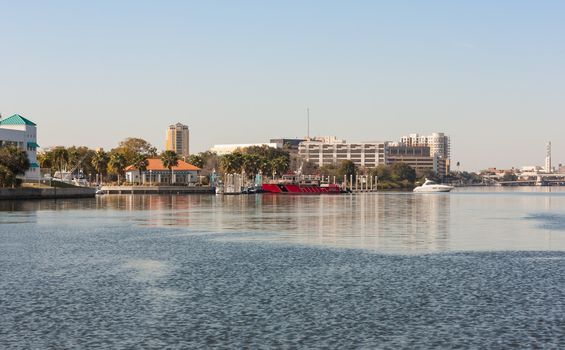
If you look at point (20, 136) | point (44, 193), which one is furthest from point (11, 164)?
point (20, 136)

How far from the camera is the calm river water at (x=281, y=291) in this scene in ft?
93.7

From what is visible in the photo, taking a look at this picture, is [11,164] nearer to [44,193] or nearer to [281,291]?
[44,193]

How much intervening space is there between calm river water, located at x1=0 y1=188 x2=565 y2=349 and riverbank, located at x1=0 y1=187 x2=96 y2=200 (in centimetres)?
9183

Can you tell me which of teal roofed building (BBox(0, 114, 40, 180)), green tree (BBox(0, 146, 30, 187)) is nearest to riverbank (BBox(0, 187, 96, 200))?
green tree (BBox(0, 146, 30, 187))

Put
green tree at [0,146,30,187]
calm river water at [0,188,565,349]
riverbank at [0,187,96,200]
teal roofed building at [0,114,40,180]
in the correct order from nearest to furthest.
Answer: calm river water at [0,188,565,349] → green tree at [0,146,30,187] → riverbank at [0,187,96,200] → teal roofed building at [0,114,40,180]

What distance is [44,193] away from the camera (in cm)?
17525

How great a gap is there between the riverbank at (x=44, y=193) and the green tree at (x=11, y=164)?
2224mm

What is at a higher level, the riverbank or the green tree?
the green tree

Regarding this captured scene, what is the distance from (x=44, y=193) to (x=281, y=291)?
5859 inches

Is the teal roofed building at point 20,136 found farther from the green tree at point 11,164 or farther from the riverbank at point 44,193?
the green tree at point 11,164

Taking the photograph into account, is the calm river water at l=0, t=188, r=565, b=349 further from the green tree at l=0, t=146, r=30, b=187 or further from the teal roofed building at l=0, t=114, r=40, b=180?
the teal roofed building at l=0, t=114, r=40, b=180

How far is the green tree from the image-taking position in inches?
6147

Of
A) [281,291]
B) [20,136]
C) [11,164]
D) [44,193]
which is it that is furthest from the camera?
[20,136]

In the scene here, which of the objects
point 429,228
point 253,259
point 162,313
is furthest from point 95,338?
point 429,228
